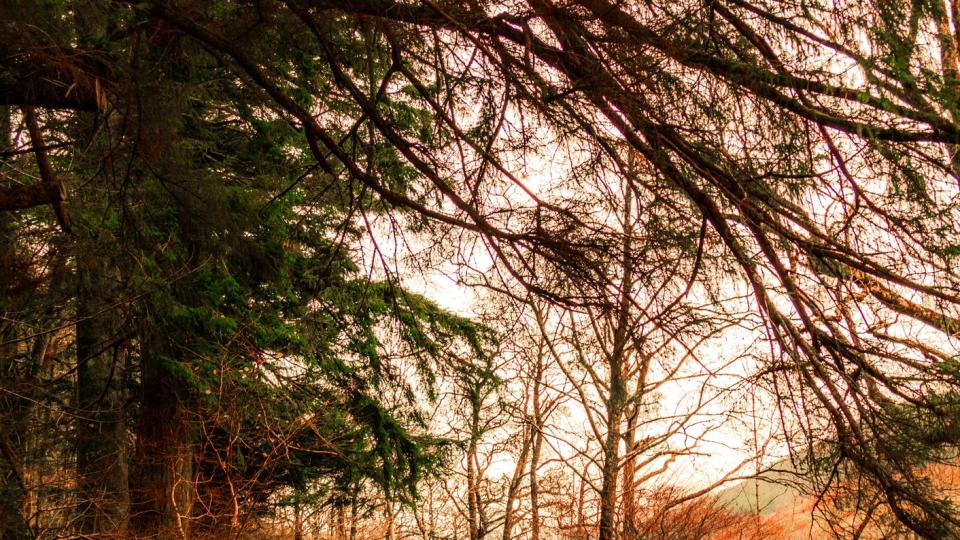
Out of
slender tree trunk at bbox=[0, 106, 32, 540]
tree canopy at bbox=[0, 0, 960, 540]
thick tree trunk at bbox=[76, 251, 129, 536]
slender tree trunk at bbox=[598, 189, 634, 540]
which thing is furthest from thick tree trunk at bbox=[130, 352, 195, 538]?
slender tree trunk at bbox=[598, 189, 634, 540]

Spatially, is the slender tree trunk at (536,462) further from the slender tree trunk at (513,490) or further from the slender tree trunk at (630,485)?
the slender tree trunk at (630,485)

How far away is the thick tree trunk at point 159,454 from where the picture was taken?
8.06 m

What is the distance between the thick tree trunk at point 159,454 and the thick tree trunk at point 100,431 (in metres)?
0.19

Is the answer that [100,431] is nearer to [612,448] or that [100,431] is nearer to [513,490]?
[612,448]

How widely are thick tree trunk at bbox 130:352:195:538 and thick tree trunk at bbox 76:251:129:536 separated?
0.62 ft

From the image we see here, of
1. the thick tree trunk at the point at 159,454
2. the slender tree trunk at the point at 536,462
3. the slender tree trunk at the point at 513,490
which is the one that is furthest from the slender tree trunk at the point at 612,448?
the thick tree trunk at the point at 159,454

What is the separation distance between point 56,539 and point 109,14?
164 inches

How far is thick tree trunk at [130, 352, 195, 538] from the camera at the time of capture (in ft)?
26.5

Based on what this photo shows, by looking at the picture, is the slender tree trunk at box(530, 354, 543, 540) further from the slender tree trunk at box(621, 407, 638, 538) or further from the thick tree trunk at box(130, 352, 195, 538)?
the thick tree trunk at box(130, 352, 195, 538)

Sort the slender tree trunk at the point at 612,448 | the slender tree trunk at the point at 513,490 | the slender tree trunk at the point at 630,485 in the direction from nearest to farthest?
the slender tree trunk at the point at 630,485
the slender tree trunk at the point at 612,448
the slender tree trunk at the point at 513,490

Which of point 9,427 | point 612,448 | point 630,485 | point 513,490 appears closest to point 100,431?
point 9,427

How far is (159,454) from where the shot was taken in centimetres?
828

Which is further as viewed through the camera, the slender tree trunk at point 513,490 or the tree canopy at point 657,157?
the slender tree trunk at point 513,490

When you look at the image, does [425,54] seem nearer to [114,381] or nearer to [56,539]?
[56,539]
